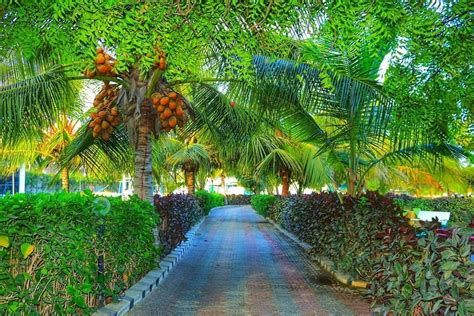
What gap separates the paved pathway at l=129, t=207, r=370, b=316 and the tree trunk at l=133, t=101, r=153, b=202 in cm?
169

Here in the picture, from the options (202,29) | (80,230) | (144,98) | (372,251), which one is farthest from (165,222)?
(202,29)

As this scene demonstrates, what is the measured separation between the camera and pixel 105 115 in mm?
8812

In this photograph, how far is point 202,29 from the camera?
15.6ft

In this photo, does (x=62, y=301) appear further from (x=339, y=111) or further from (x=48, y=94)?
(x=339, y=111)

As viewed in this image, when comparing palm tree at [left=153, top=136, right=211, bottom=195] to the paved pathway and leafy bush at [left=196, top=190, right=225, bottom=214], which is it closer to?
leafy bush at [left=196, top=190, right=225, bottom=214]

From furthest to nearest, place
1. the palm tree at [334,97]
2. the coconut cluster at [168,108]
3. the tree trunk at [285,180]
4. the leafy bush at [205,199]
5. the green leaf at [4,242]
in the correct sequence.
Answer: the leafy bush at [205,199] < the tree trunk at [285,180] < the palm tree at [334,97] < the coconut cluster at [168,108] < the green leaf at [4,242]

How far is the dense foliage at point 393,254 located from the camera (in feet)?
12.1

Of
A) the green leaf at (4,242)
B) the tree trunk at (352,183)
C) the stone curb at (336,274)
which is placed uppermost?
the tree trunk at (352,183)

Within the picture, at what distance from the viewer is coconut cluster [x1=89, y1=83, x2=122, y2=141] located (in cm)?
875

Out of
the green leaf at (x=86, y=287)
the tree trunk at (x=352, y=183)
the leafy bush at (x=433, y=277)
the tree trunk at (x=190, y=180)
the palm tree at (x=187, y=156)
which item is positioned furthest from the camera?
the tree trunk at (x=190, y=180)

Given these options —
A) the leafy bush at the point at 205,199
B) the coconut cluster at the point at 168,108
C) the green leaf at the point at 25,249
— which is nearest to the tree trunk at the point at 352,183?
the coconut cluster at the point at 168,108

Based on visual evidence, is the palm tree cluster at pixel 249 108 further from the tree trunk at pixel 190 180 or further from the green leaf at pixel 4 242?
the tree trunk at pixel 190 180

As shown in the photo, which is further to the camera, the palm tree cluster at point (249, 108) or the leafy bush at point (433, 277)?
the palm tree cluster at point (249, 108)

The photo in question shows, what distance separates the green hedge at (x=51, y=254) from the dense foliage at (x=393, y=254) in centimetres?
312
